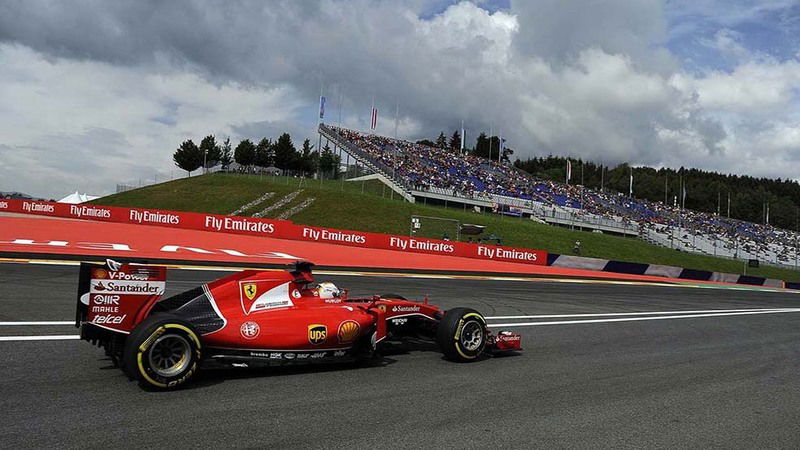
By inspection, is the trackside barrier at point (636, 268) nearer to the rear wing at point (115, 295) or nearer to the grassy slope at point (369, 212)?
the grassy slope at point (369, 212)

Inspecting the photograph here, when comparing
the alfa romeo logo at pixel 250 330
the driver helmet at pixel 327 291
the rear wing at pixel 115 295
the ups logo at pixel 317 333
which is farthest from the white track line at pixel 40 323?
the ups logo at pixel 317 333

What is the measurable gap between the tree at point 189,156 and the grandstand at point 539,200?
1588 centimetres

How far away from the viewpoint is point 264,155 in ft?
Result: 245

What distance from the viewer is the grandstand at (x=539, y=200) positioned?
59500mm

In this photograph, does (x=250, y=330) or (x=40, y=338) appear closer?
(x=250, y=330)

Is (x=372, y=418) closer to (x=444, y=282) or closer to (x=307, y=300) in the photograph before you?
(x=307, y=300)

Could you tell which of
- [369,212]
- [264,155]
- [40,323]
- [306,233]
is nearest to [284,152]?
[264,155]

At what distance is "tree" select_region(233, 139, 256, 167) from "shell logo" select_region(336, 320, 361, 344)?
69.9 meters

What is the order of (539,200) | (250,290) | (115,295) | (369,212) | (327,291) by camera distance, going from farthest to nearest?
(539,200) < (369,212) < (327,291) < (250,290) < (115,295)

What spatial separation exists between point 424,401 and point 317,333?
5.07ft

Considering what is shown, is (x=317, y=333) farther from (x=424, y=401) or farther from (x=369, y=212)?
(x=369, y=212)

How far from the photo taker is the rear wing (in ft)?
19.8

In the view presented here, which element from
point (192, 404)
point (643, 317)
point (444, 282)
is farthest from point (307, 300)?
point (444, 282)

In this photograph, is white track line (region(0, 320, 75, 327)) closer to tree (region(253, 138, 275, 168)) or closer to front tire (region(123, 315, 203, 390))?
front tire (region(123, 315, 203, 390))
